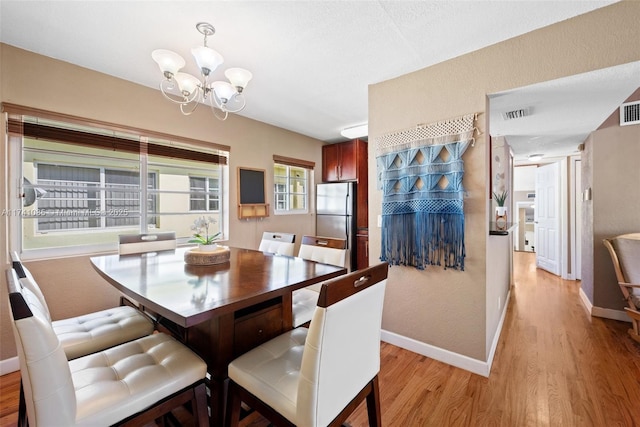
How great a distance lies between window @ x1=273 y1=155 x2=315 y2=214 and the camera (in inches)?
161

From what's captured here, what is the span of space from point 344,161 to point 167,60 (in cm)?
307

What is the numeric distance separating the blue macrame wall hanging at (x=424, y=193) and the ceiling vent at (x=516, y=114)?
2.52ft

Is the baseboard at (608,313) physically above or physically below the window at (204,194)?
below

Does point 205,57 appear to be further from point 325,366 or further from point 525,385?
point 525,385

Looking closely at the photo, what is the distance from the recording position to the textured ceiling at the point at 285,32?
1615mm

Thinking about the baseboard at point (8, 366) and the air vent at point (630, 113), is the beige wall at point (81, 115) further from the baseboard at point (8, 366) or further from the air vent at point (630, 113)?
the air vent at point (630, 113)

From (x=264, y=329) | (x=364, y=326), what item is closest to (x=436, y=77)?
(x=364, y=326)

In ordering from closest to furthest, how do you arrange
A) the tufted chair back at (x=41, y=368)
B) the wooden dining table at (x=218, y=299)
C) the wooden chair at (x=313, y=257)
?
the tufted chair back at (x=41, y=368) < the wooden dining table at (x=218, y=299) < the wooden chair at (x=313, y=257)

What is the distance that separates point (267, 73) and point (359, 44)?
87 cm

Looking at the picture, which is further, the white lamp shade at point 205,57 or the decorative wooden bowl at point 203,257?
the decorative wooden bowl at point 203,257

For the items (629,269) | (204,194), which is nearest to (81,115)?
(204,194)

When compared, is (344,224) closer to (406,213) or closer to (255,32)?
(406,213)

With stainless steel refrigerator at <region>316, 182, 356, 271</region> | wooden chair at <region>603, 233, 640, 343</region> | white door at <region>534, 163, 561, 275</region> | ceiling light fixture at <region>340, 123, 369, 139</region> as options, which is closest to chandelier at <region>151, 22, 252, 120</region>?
ceiling light fixture at <region>340, 123, 369, 139</region>

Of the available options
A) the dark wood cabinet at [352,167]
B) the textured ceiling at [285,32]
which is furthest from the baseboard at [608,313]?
the textured ceiling at [285,32]
